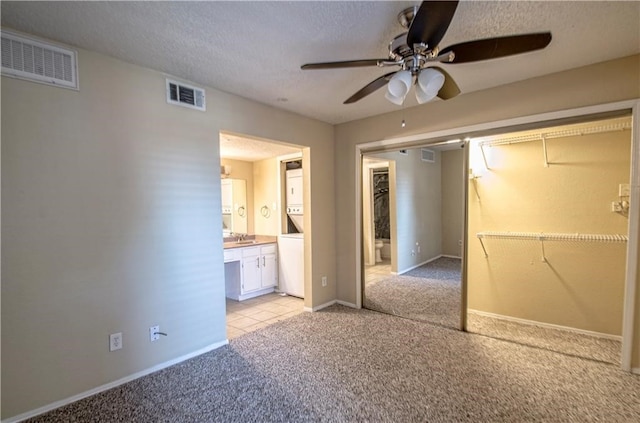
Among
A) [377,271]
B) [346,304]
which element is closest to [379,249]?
[377,271]

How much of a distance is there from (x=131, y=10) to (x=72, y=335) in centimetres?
209

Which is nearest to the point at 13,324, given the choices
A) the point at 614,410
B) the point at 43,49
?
the point at 43,49

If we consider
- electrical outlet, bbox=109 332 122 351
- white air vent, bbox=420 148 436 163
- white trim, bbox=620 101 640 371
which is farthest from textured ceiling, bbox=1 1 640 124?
electrical outlet, bbox=109 332 122 351

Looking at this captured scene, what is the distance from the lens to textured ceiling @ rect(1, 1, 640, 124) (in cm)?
168

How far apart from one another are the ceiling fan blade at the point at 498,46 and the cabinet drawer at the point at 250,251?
11.8 ft

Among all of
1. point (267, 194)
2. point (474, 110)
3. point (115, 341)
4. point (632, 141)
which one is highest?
point (474, 110)

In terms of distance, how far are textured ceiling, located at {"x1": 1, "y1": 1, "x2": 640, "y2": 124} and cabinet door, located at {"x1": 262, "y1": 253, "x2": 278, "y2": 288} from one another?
2.84 m

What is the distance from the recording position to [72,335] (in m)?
2.04

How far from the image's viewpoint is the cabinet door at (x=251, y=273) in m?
4.42

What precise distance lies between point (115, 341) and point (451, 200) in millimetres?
3695

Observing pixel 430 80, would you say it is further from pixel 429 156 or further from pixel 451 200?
pixel 429 156

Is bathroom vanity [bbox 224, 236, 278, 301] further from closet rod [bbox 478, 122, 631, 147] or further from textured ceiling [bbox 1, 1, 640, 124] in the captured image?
closet rod [bbox 478, 122, 631, 147]

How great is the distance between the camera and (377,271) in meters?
4.33

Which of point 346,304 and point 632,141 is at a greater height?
point 632,141
